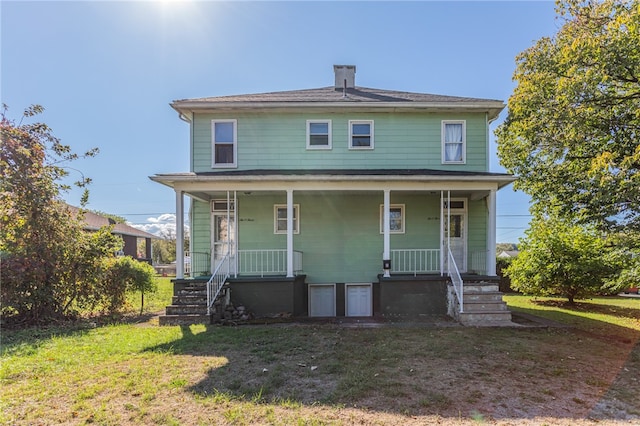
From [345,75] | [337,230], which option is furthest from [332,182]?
[345,75]

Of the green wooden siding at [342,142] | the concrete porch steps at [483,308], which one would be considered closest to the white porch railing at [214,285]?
the green wooden siding at [342,142]

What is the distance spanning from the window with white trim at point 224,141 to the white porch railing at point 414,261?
5.96 meters

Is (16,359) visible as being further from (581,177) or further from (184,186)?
(581,177)

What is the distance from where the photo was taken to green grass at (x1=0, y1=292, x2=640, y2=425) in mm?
3785

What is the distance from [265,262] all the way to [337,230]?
2.46m

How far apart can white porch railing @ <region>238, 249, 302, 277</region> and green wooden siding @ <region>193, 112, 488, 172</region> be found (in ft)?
8.89

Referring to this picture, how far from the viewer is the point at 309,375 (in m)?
4.86

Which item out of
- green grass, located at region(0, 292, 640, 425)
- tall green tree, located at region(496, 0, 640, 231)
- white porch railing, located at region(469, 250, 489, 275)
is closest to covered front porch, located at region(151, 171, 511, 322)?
white porch railing, located at region(469, 250, 489, 275)

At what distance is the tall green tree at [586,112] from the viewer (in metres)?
8.04

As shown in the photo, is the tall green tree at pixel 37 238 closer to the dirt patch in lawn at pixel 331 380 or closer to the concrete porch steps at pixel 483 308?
the dirt patch in lawn at pixel 331 380

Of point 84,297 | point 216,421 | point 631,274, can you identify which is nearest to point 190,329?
point 84,297

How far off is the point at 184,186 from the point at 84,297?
3.89m

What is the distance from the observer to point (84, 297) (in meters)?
9.12

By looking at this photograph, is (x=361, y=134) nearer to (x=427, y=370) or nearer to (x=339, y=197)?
(x=339, y=197)
